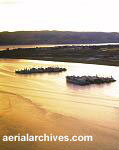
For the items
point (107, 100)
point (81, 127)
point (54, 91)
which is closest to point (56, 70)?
point (54, 91)

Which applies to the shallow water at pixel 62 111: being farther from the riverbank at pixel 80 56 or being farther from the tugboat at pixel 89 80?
the riverbank at pixel 80 56

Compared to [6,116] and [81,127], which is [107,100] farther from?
[6,116]

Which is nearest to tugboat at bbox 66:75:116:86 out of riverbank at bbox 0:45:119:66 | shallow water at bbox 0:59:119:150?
shallow water at bbox 0:59:119:150

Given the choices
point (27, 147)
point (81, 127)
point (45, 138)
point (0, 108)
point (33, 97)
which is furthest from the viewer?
point (33, 97)

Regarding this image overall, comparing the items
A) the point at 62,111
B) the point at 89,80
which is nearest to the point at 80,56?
the point at 89,80

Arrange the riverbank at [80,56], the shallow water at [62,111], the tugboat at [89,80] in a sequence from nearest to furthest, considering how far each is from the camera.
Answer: the shallow water at [62,111], the tugboat at [89,80], the riverbank at [80,56]

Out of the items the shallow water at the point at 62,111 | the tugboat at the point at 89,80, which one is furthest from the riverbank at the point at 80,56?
the shallow water at the point at 62,111

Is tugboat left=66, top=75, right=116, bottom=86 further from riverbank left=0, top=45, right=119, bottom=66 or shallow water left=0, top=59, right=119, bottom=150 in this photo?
riverbank left=0, top=45, right=119, bottom=66

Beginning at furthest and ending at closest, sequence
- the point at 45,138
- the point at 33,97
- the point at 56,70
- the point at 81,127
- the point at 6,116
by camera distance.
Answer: the point at 56,70, the point at 33,97, the point at 6,116, the point at 81,127, the point at 45,138
